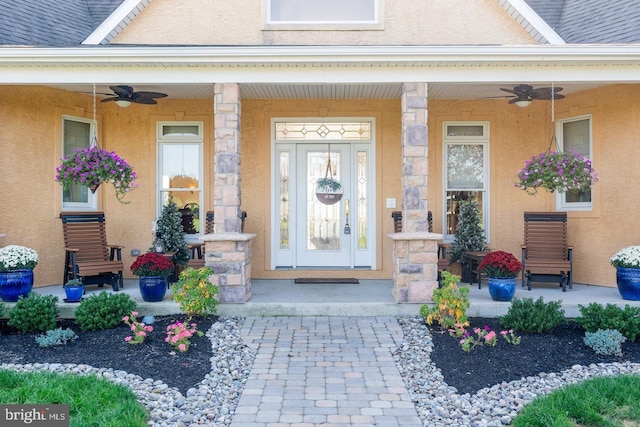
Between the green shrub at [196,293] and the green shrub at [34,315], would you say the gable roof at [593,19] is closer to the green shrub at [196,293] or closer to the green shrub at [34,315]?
the green shrub at [196,293]

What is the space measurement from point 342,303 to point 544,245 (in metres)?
3.36

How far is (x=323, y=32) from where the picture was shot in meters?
7.57

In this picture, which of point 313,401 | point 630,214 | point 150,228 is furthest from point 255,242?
point 630,214

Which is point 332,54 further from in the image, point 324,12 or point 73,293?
point 73,293

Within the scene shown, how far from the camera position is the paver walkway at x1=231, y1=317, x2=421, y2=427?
333cm

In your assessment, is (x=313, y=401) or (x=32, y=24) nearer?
(x=313, y=401)

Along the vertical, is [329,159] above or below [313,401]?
above

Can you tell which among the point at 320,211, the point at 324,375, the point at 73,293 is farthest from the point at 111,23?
the point at 324,375

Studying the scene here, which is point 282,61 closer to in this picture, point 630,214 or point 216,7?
point 216,7

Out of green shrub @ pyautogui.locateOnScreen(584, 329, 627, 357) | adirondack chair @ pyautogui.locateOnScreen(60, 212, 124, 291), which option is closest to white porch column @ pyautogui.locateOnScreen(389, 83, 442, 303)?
green shrub @ pyautogui.locateOnScreen(584, 329, 627, 357)

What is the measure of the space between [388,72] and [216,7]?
342 cm

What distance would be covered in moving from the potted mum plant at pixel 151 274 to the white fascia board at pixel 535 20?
656 centimetres

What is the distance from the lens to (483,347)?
4.63m

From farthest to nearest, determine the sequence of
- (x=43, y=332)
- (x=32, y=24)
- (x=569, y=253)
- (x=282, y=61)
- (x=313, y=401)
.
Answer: (x=32, y=24)
(x=569, y=253)
(x=282, y=61)
(x=43, y=332)
(x=313, y=401)
